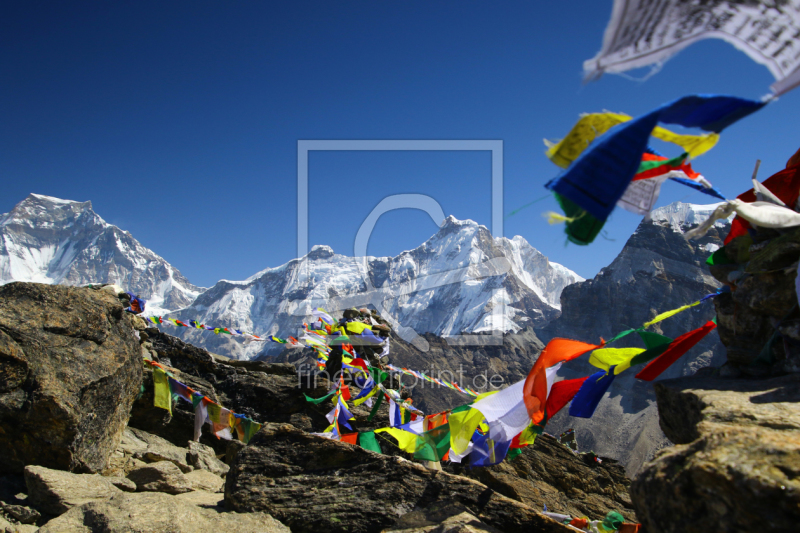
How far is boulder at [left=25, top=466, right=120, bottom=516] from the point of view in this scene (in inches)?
191

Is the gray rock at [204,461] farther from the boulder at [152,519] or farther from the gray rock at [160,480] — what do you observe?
the boulder at [152,519]

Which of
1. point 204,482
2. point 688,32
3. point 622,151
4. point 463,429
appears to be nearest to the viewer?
point 688,32

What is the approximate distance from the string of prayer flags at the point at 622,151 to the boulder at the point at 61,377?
674 cm

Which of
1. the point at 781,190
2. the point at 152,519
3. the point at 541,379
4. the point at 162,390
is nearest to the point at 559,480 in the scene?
the point at 541,379

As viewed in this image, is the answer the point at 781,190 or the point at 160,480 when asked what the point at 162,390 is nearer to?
the point at 160,480

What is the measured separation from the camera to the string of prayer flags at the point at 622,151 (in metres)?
2.96

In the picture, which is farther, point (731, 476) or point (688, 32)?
point (688, 32)

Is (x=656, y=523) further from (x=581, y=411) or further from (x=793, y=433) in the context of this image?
(x=581, y=411)

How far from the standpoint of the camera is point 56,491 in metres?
4.88

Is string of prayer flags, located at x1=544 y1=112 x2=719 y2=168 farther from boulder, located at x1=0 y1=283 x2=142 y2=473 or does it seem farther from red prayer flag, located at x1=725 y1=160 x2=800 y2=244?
boulder, located at x1=0 y1=283 x2=142 y2=473

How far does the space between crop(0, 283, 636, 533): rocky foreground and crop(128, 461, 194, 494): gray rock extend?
0.02 meters

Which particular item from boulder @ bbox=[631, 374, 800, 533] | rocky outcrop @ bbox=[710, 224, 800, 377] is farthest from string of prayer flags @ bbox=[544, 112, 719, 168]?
boulder @ bbox=[631, 374, 800, 533]

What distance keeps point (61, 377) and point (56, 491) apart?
5.76ft

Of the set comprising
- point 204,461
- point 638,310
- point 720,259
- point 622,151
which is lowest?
point 204,461
